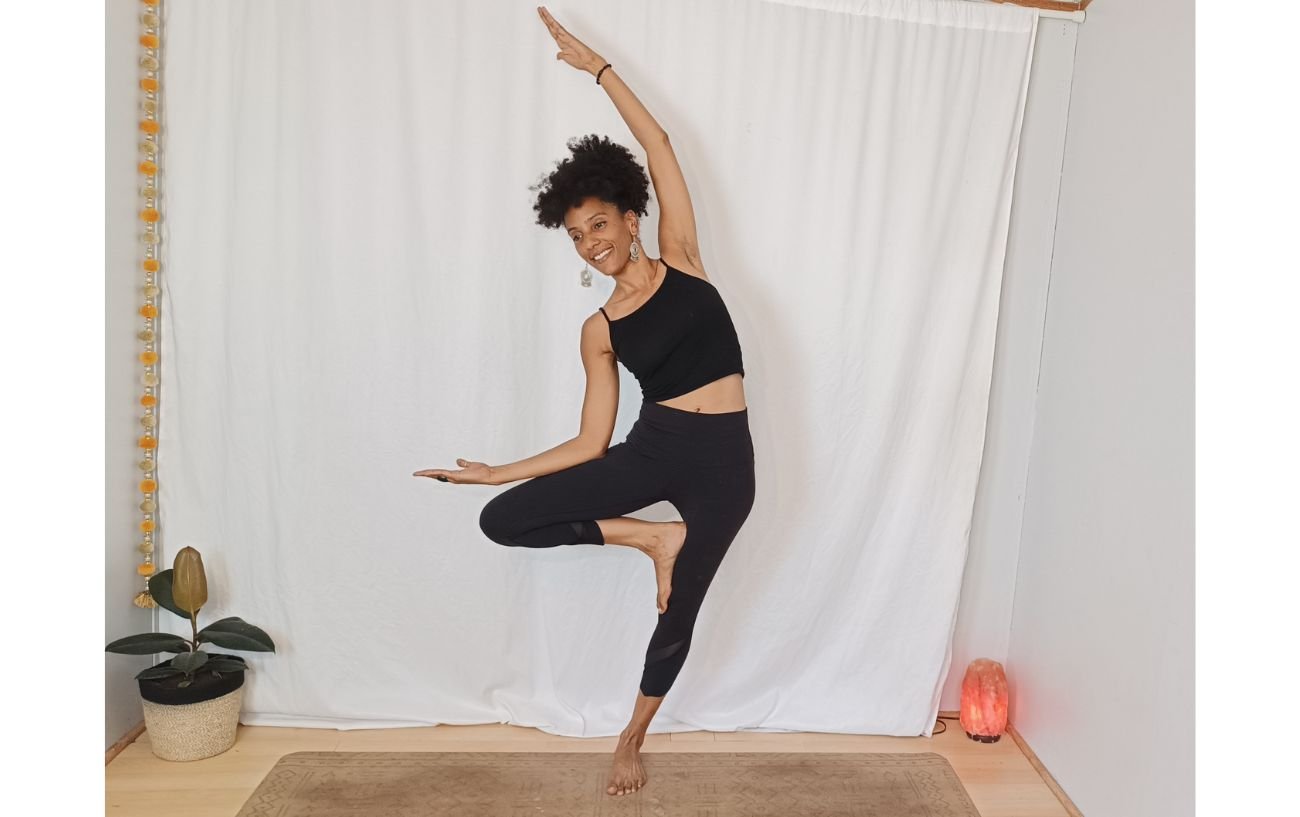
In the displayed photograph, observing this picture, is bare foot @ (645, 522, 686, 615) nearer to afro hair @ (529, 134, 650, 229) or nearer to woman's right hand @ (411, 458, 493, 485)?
woman's right hand @ (411, 458, 493, 485)

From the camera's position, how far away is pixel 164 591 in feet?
8.95

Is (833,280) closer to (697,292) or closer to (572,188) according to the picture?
(697,292)

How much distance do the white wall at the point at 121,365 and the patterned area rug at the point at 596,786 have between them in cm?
62

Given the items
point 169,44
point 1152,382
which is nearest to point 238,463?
point 169,44

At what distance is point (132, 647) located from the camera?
2.58 metres

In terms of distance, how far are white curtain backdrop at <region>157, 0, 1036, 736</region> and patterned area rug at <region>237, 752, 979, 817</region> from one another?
8.0 inches

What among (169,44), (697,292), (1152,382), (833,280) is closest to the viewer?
(1152,382)

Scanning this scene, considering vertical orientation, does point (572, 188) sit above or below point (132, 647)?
above

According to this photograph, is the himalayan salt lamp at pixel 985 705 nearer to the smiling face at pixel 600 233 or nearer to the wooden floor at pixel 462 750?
the wooden floor at pixel 462 750

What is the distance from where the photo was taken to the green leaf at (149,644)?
8.45 ft

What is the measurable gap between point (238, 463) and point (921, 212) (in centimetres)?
226

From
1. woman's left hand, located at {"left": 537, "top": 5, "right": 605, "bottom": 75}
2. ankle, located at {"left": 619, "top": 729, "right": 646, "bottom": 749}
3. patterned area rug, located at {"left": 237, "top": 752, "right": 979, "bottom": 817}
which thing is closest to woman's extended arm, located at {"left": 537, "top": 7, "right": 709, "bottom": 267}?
woman's left hand, located at {"left": 537, "top": 5, "right": 605, "bottom": 75}

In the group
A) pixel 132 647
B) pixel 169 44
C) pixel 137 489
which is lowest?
pixel 132 647

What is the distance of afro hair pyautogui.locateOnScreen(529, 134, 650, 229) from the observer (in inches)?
96.2
